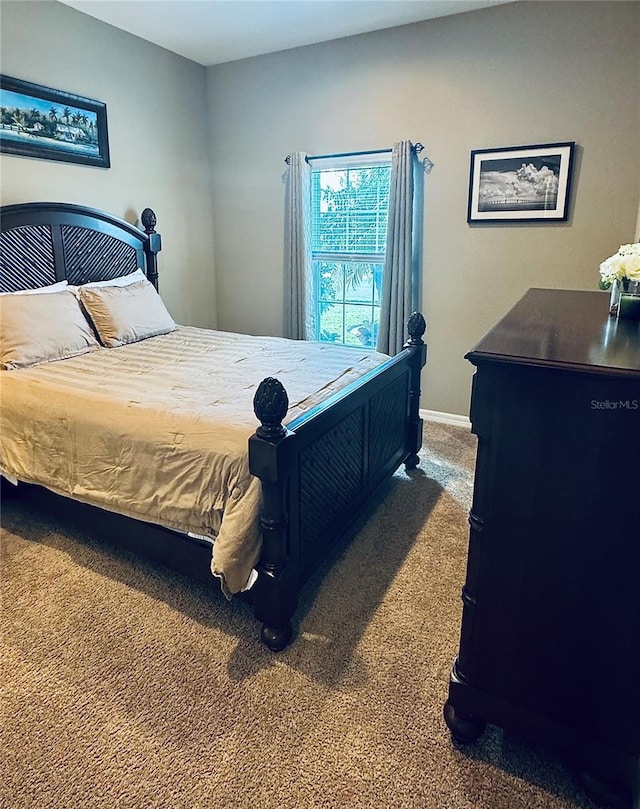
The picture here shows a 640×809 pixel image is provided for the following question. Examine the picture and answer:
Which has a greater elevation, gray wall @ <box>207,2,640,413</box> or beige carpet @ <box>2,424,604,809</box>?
gray wall @ <box>207,2,640,413</box>

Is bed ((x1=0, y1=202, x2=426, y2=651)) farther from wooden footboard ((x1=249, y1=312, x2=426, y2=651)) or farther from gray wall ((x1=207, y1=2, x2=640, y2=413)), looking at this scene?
gray wall ((x1=207, y1=2, x2=640, y2=413))

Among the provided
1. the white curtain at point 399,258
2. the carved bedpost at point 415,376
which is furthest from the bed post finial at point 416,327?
the white curtain at point 399,258

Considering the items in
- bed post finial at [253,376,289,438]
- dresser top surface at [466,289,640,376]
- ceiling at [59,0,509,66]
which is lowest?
bed post finial at [253,376,289,438]

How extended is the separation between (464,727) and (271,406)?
1.12m

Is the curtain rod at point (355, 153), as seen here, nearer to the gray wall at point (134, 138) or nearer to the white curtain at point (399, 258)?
the white curtain at point (399, 258)

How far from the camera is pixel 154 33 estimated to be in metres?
3.83

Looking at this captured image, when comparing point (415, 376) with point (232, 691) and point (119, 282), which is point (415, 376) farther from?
point (119, 282)

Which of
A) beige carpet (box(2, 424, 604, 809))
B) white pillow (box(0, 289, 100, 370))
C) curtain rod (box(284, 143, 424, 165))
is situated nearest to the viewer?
beige carpet (box(2, 424, 604, 809))

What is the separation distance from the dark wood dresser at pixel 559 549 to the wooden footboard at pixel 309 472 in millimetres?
680

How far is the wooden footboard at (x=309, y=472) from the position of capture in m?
1.79

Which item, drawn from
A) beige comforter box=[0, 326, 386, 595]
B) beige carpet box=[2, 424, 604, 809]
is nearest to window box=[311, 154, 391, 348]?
beige comforter box=[0, 326, 386, 595]

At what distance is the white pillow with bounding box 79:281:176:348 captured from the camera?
337cm

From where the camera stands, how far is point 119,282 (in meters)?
3.76

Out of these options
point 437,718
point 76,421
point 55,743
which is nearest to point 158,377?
point 76,421
